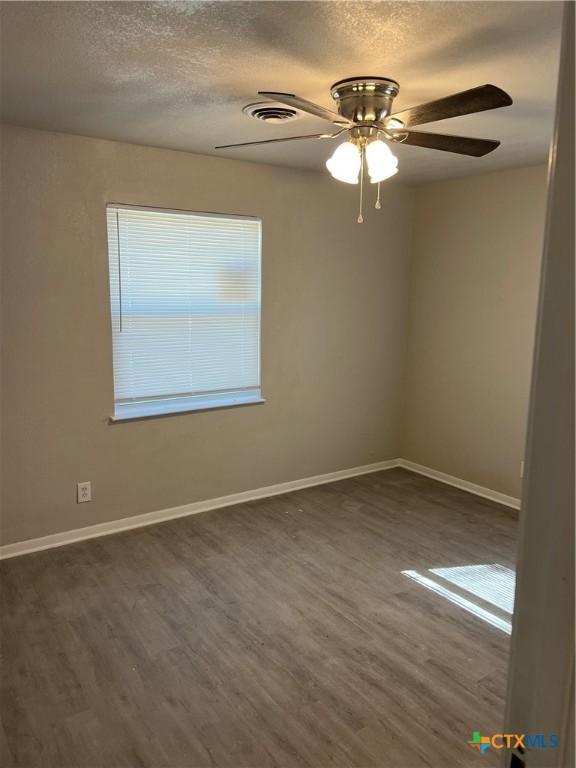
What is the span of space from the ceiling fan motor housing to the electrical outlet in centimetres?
258

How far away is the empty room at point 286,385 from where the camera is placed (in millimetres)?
1679

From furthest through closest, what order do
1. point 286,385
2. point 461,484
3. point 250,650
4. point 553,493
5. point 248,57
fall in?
1. point 461,484
2. point 286,385
3. point 250,650
4. point 248,57
5. point 553,493

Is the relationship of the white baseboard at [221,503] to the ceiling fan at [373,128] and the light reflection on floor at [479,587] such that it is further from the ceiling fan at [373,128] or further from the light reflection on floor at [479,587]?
the ceiling fan at [373,128]

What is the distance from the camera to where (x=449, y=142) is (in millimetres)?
2223

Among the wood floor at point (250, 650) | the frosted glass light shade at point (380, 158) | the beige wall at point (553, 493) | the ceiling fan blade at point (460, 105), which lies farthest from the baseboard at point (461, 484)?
the beige wall at point (553, 493)

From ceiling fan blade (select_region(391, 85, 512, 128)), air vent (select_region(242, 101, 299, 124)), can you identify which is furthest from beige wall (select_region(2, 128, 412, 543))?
ceiling fan blade (select_region(391, 85, 512, 128))

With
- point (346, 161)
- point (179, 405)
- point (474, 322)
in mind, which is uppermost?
point (346, 161)

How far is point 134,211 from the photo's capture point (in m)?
3.40

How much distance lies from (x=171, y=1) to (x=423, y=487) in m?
3.82

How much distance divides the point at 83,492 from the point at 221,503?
1.00m

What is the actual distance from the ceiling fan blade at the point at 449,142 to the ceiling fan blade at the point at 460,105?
117mm

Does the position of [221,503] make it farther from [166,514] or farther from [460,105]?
[460,105]

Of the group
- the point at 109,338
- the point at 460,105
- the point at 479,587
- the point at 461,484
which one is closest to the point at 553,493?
the point at 460,105

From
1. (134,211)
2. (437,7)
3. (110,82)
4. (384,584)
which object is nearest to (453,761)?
(384,584)
